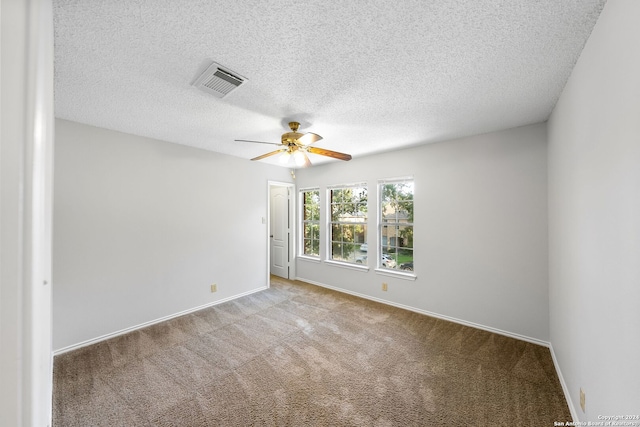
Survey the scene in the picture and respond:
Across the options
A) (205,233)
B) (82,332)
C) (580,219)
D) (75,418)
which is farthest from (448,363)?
(82,332)

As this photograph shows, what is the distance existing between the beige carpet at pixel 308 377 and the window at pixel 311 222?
78.6 inches

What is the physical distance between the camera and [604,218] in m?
1.38

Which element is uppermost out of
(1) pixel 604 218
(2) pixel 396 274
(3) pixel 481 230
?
(1) pixel 604 218

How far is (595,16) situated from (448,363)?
2756mm

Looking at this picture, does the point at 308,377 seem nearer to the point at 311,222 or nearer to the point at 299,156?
the point at 299,156

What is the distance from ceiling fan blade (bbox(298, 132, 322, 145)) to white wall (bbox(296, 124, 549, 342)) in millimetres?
1824

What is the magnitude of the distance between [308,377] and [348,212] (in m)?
2.88

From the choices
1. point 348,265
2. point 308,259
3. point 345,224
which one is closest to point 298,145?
point 345,224

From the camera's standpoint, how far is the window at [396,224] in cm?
391

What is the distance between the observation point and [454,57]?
1.66 m

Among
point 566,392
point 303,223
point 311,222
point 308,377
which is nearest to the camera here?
point 566,392

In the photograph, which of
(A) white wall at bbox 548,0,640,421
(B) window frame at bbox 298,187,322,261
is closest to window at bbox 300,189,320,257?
(B) window frame at bbox 298,187,322,261

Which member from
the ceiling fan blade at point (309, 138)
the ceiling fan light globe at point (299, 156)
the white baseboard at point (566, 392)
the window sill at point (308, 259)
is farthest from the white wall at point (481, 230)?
the ceiling fan blade at point (309, 138)

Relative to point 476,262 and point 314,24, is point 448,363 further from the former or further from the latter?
point 314,24
